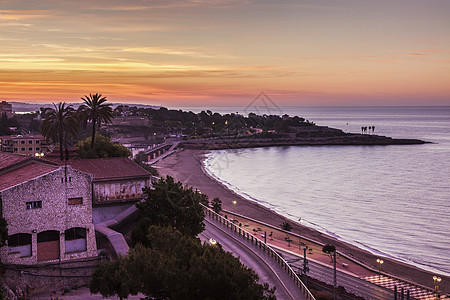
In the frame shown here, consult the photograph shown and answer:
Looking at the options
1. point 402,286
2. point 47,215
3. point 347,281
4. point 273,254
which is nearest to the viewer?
point 47,215

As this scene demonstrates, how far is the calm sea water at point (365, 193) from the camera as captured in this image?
175 ft

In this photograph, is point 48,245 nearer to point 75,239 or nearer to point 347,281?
point 75,239

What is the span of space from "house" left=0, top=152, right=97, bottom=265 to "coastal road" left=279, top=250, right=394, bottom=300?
17.3 m

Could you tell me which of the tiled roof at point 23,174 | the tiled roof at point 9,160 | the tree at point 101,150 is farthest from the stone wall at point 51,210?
the tree at point 101,150

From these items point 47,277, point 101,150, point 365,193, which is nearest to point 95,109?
point 101,150

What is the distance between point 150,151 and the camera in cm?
12812

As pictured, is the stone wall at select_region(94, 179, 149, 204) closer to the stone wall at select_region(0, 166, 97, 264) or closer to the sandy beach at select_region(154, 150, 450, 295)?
the stone wall at select_region(0, 166, 97, 264)

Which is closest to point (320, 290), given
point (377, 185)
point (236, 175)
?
point (377, 185)

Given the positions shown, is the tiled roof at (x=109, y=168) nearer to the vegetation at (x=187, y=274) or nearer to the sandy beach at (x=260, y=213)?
the vegetation at (x=187, y=274)

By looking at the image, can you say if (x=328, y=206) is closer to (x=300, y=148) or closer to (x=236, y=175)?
(x=236, y=175)

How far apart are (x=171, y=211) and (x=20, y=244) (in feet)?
32.0

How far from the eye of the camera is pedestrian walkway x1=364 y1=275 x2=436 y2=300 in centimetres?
3534

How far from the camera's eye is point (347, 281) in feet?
119

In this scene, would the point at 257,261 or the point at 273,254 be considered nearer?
the point at 257,261
